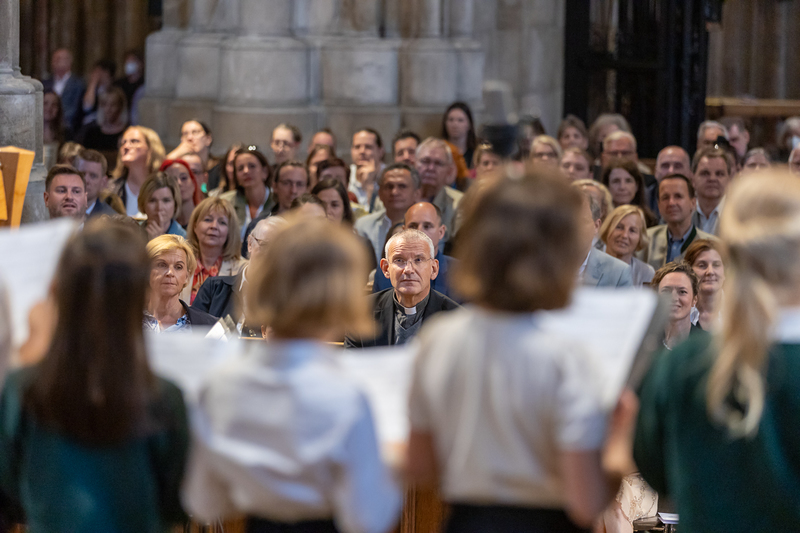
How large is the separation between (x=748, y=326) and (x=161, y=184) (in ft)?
18.1

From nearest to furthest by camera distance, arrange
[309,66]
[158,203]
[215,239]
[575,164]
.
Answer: [215,239] < [158,203] < [575,164] < [309,66]

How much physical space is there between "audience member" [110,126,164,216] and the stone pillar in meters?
2.03

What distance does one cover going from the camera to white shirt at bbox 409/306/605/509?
7.95 feet

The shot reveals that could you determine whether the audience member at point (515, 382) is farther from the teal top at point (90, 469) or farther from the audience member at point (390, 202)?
the audience member at point (390, 202)

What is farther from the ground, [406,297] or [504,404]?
[504,404]

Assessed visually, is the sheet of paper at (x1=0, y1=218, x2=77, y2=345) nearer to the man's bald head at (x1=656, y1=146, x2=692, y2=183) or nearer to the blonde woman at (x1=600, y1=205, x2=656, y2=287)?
the blonde woman at (x1=600, y1=205, x2=656, y2=287)

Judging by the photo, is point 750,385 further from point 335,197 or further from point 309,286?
point 335,197

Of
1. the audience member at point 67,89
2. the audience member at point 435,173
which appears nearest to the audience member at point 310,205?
the audience member at point 435,173

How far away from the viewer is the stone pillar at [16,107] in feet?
21.1

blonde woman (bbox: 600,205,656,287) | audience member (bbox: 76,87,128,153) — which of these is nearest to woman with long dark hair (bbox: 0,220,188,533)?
blonde woman (bbox: 600,205,656,287)

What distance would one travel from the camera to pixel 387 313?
5.79 metres

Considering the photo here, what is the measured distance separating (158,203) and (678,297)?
131 inches

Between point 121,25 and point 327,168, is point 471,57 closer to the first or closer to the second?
point 327,168

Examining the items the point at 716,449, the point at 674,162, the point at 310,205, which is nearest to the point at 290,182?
the point at 310,205
